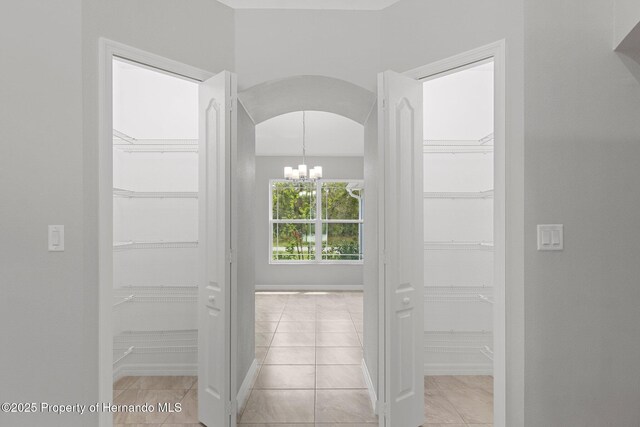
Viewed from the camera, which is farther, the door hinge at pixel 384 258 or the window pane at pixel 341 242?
the window pane at pixel 341 242

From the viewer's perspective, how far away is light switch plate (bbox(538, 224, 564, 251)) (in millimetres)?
1797

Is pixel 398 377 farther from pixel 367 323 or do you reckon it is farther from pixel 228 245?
pixel 228 245

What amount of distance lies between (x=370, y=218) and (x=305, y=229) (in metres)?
4.84

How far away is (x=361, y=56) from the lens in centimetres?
255

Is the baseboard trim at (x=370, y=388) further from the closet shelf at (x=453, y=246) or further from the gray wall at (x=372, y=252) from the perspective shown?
the closet shelf at (x=453, y=246)

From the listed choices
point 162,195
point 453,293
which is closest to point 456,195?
point 453,293

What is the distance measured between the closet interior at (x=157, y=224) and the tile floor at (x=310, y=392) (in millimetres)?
286

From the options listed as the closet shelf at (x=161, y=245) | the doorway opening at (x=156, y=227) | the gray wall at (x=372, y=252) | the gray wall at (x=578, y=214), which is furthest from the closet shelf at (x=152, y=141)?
the gray wall at (x=578, y=214)

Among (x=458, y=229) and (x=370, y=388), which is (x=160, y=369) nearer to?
(x=370, y=388)

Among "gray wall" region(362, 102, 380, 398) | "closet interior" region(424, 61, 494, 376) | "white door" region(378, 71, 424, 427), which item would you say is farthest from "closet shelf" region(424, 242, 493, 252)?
"white door" region(378, 71, 424, 427)

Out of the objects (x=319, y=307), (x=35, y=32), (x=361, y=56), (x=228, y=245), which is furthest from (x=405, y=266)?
(x=319, y=307)

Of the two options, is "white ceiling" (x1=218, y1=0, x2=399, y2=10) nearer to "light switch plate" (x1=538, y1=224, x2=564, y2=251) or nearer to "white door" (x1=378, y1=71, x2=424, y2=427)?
"white door" (x1=378, y1=71, x2=424, y2=427)

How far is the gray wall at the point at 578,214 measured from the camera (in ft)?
5.92

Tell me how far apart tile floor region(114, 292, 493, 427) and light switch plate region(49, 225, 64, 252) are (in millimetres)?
1467
